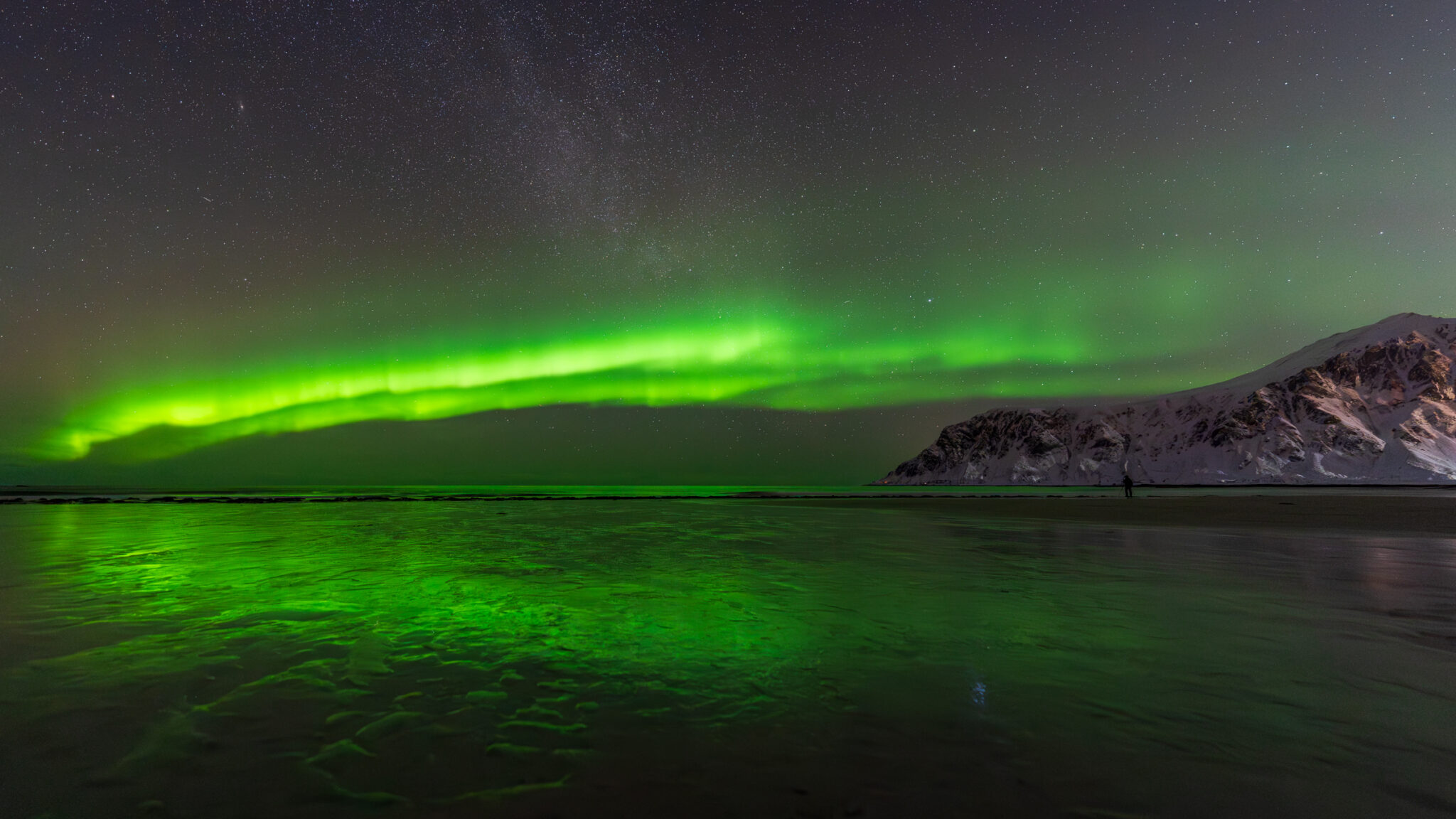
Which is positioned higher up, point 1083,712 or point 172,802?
point 172,802

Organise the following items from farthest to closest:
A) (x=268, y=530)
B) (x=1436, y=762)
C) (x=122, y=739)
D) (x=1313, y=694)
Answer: (x=268, y=530), (x=1313, y=694), (x=122, y=739), (x=1436, y=762)

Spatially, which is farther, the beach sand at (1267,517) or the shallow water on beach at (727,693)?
the beach sand at (1267,517)

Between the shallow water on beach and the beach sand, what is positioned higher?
the shallow water on beach

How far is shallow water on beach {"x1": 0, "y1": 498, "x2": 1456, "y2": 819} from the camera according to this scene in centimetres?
440

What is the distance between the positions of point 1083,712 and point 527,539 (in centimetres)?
2252

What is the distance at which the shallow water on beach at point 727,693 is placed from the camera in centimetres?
440

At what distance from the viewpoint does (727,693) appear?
660 centimetres

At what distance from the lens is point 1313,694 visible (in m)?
6.56

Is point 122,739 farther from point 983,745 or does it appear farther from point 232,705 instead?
point 983,745

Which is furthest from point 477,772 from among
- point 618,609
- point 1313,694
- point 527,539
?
point 527,539

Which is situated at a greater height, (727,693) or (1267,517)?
(727,693)

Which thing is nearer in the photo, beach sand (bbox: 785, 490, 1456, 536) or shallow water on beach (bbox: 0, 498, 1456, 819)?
shallow water on beach (bbox: 0, 498, 1456, 819)

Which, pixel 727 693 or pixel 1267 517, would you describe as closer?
pixel 727 693

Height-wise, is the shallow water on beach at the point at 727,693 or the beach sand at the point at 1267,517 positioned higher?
the shallow water on beach at the point at 727,693
